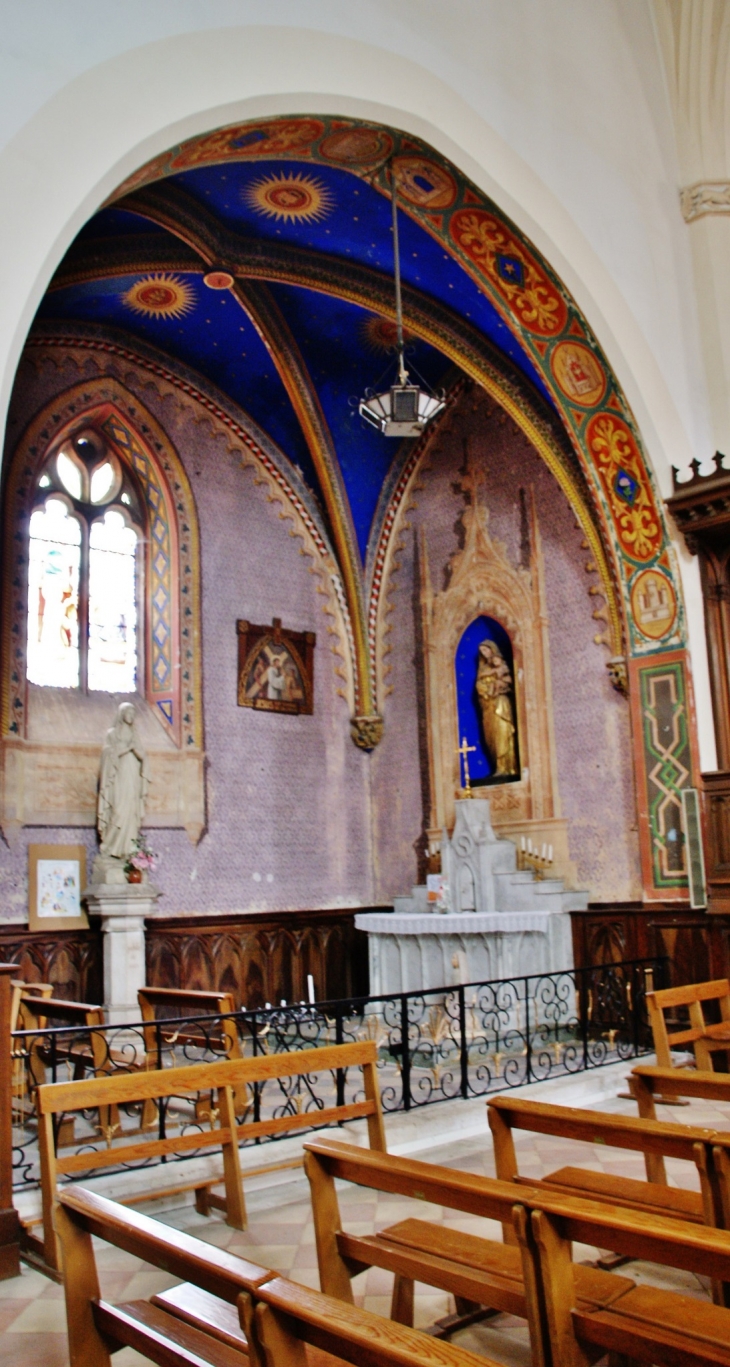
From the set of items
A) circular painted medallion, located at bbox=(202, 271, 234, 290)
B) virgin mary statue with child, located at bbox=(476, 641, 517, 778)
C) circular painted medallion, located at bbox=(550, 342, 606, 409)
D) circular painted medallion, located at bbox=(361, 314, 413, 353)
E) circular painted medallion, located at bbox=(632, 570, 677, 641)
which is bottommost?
virgin mary statue with child, located at bbox=(476, 641, 517, 778)

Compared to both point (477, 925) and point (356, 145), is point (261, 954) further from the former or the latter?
point (356, 145)

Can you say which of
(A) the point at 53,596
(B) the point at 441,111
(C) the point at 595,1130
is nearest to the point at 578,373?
(B) the point at 441,111

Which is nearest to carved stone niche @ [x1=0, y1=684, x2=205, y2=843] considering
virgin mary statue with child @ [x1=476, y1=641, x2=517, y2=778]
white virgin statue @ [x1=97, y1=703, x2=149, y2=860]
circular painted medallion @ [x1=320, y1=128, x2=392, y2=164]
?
white virgin statue @ [x1=97, y1=703, x2=149, y2=860]

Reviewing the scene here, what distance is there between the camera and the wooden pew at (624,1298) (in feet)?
7.81

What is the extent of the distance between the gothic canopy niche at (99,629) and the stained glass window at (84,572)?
2 centimetres

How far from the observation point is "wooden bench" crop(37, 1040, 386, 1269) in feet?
→ 13.6

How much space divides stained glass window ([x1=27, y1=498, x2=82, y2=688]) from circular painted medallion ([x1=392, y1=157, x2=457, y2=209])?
452 centimetres

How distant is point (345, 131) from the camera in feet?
27.0

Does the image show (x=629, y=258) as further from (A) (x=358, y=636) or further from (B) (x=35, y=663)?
(B) (x=35, y=663)

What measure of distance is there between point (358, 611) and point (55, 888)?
15.5ft

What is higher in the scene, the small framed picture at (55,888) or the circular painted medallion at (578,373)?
the circular painted medallion at (578,373)

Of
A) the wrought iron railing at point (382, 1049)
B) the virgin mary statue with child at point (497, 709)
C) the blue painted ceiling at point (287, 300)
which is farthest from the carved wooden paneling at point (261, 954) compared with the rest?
the blue painted ceiling at point (287, 300)

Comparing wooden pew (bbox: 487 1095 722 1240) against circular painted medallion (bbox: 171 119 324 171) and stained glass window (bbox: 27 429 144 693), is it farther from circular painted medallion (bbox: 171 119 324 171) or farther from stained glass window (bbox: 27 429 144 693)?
stained glass window (bbox: 27 429 144 693)

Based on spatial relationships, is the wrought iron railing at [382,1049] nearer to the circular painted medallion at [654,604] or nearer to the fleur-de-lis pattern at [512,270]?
the circular painted medallion at [654,604]
